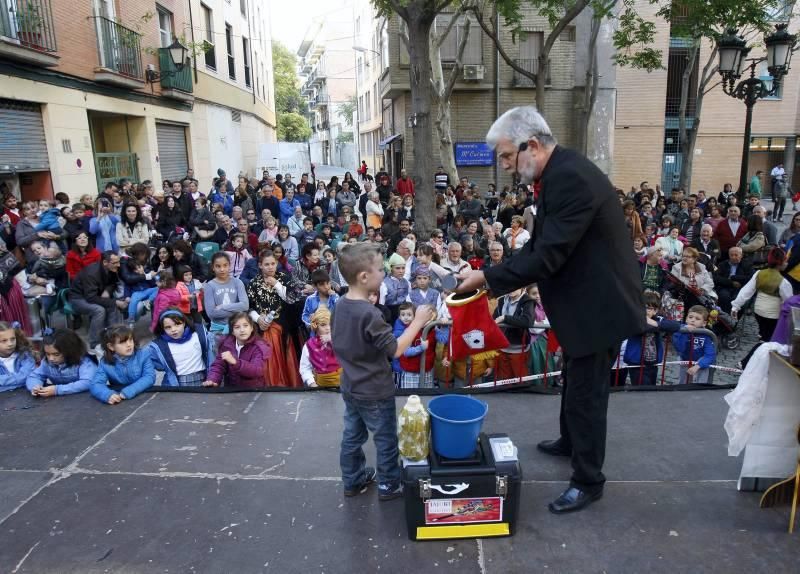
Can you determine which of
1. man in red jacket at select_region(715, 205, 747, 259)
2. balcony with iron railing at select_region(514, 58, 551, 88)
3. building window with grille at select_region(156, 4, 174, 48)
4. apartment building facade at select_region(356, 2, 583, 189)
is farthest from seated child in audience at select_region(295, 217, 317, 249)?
balcony with iron railing at select_region(514, 58, 551, 88)

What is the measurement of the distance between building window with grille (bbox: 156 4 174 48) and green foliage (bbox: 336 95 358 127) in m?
42.1

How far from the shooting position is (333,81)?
64812mm

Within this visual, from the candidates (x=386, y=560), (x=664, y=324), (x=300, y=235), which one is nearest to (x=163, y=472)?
(x=386, y=560)

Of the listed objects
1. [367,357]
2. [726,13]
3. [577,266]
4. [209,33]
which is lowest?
[367,357]

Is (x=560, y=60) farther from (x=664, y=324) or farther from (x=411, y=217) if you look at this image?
(x=664, y=324)

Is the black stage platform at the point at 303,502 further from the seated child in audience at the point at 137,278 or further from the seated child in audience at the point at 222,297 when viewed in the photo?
the seated child in audience at the point at 137,278

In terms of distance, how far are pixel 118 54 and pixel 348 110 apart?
50103 mm

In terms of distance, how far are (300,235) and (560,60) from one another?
1684 centimetres

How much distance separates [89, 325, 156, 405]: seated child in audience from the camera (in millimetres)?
4418

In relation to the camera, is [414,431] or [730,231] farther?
[730,231]

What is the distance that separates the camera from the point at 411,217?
12844 mm

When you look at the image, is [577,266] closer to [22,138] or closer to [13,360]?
[13,360]

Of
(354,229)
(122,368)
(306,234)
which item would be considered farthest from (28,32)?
(122,368)

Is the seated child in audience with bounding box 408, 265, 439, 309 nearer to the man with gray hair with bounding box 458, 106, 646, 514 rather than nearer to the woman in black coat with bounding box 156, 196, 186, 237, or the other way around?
the man with gray hair with bounding box 458, 106, 646, 514
